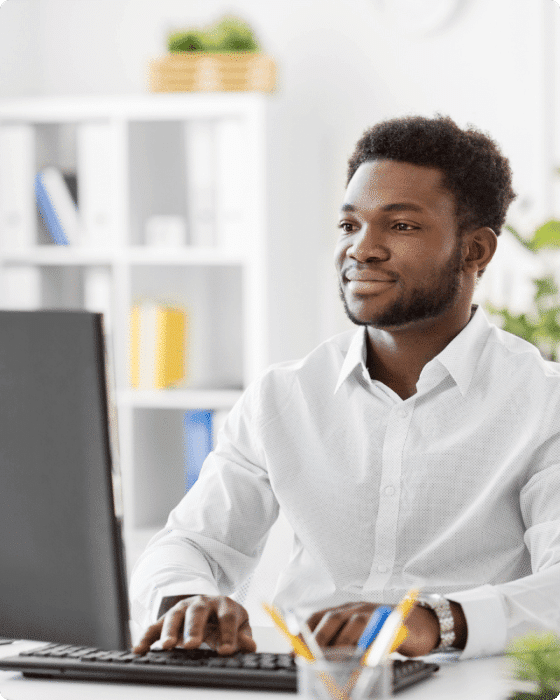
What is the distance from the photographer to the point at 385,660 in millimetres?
755

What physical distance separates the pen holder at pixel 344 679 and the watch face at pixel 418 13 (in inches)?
106

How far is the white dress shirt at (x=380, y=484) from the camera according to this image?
1307mm

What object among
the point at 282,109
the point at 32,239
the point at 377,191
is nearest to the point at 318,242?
the point at 282,109

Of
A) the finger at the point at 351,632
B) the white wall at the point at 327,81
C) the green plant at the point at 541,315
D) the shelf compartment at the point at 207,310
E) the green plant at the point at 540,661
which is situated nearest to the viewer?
the green plant at the point at 540,661

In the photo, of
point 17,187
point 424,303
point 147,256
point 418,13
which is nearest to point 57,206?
point 17,187

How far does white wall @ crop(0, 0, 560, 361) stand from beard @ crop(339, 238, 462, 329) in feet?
5.01

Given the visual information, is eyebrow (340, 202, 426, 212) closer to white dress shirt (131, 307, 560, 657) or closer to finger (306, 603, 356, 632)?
white dress shirt (131, 307, 560, 657)

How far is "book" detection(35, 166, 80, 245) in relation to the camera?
321cm

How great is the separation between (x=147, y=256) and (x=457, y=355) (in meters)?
1.89

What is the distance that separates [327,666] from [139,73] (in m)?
3.00

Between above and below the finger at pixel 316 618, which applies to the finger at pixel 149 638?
below

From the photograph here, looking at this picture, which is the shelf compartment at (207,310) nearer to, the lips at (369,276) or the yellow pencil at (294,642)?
the lips at (369,276)

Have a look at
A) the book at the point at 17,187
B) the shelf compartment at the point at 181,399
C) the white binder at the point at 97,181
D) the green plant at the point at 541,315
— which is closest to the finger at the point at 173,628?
the green plant at the point at 541,315

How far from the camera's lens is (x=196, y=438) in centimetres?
314
